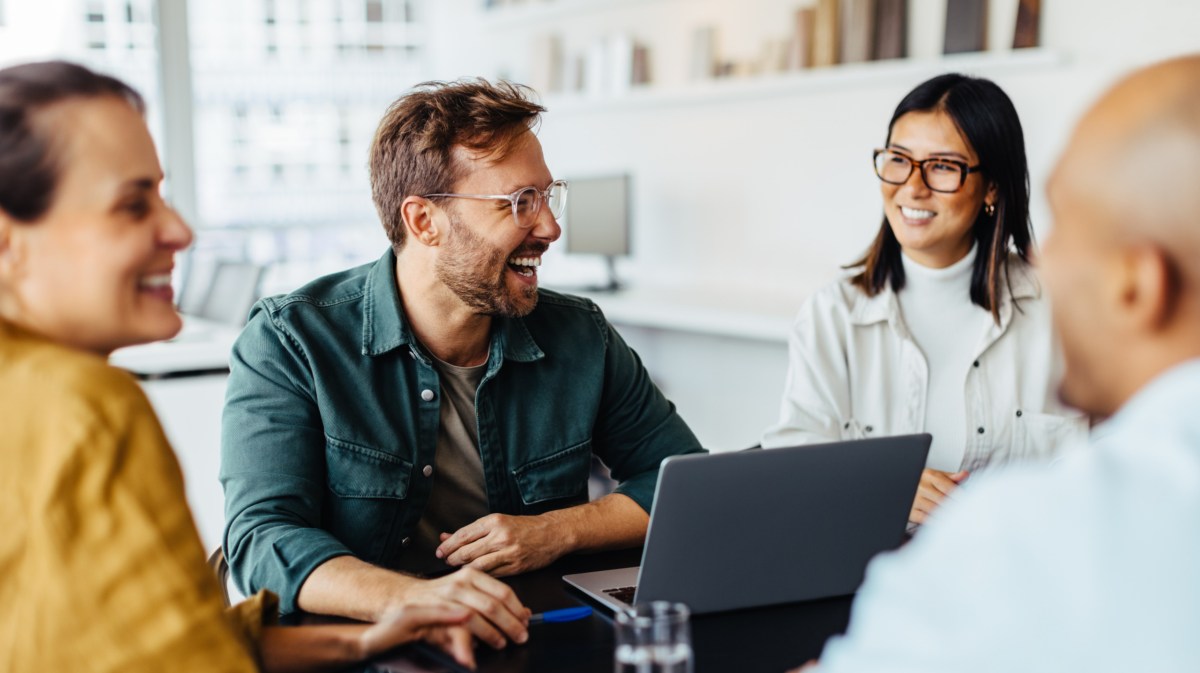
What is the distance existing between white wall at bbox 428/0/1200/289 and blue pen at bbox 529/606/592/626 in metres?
2.52

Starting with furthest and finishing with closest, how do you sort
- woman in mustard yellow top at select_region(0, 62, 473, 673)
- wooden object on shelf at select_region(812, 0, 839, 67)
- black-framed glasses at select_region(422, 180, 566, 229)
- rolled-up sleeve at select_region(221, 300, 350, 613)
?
wooden object on shelf at select_region(812, 0, 839, 67), black-framed glasses at select_region(422, 180, 566, 229), rolled-up sleeve at select_region(221, 300, 350, 613), woman in mustard yellow top at select_region(0, 62, 473, 673)

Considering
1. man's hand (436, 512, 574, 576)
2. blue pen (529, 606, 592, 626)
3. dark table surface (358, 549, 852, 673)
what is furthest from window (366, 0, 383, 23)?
blue pen (529, 606, 592, 626)

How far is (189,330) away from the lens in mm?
4250

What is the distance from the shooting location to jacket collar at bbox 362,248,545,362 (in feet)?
5.97

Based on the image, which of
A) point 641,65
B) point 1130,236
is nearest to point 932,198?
point 1130,236

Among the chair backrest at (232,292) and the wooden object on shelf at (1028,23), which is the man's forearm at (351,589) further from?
the chair backrest at (232,292)

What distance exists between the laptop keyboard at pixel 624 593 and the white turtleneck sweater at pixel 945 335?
3.23ft

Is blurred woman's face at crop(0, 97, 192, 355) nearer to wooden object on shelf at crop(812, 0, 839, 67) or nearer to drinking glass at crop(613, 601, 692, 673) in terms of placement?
drinking glass at crop(613, 601, 692, 673)

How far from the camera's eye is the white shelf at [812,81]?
3680 millimetres

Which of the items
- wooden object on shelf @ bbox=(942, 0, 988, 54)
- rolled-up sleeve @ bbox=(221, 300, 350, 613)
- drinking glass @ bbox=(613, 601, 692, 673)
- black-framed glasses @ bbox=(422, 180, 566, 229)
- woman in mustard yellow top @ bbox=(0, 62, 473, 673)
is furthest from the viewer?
wooden object on shelf @ bbox=(942, 0, 988, 54)

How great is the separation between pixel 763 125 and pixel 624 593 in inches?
136

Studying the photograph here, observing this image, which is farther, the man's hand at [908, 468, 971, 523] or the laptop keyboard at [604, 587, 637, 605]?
the man's hand at [908, 468, 971, 523]

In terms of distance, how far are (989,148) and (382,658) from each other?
161cm

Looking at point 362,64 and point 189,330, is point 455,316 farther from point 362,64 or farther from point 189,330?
point 362,64
